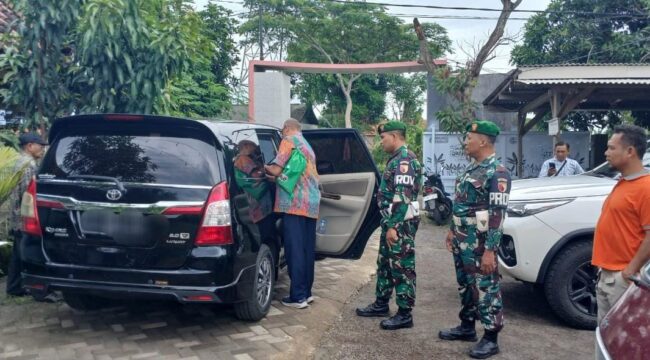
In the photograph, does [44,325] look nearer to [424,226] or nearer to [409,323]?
[409,323]

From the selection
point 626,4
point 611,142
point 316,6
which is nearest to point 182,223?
point 611,142

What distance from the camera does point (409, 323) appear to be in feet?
16.4

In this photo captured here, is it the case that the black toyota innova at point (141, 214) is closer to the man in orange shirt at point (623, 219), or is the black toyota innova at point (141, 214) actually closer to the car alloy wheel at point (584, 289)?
the man in orange shirt at point (623, 219)

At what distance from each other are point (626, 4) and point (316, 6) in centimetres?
1553

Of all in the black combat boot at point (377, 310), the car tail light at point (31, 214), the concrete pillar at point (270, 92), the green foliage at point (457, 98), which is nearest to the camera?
the car tail light at point (31, 214)

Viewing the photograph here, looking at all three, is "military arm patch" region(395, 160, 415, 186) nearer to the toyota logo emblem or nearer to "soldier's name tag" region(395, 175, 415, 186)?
"soldier's name tag" region(395, 175, 415, 186)

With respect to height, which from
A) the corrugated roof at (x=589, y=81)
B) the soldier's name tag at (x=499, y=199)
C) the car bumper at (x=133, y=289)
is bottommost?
the car bumper at (x=133, y=289)

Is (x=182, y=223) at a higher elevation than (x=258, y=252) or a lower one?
higher

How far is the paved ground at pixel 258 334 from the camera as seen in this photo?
4328 millimetres

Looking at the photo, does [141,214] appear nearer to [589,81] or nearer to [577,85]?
[589,81]

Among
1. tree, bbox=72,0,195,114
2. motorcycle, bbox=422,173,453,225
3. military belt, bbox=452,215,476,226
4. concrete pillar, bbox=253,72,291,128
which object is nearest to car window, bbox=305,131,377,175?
military belt, bbox=452,215,476,226

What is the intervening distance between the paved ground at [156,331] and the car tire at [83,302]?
8 cm

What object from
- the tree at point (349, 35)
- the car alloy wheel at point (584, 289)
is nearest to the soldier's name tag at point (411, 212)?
the car alloy wheel at point (584, 289)

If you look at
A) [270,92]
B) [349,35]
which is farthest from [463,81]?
[349,35]
